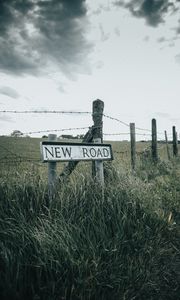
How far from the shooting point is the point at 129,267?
2691 millimetres

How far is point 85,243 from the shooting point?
291 centimetres

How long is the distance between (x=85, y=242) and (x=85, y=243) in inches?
0.7

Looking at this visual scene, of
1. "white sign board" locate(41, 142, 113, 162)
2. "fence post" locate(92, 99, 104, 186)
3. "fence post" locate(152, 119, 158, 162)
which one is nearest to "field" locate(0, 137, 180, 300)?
"white sign board" locate(41, 142, 113, 162)

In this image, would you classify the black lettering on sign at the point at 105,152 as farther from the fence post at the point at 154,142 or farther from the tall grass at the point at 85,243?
the fence post at the point at 154,142

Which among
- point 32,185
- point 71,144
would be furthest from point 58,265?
point 71,144

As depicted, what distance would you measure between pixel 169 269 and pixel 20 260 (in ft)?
5.41

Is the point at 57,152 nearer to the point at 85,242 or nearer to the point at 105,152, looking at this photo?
the point at 105,152

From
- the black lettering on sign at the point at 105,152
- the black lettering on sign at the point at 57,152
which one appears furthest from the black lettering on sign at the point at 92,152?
the black lettering on sign at the point at 57,152

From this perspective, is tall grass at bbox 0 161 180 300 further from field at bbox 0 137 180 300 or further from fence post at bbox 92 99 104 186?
fence post at bbox 92 99 104 186

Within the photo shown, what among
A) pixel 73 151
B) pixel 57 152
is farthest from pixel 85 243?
pixel 73 151

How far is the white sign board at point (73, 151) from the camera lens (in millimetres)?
3818

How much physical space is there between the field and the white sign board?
1.18 ft

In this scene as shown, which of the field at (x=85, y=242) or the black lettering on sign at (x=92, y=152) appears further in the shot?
the black lettering on sign at (x=92, y=152)

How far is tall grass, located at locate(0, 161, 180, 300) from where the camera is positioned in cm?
244
